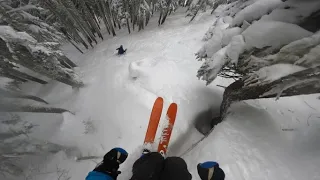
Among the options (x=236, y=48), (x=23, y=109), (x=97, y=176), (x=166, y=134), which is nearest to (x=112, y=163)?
(x=97, y=176)

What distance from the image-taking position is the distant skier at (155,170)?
2781 millimetres

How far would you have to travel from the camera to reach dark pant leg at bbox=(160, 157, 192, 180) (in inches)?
118

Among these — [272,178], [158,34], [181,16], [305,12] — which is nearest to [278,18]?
[305,12]

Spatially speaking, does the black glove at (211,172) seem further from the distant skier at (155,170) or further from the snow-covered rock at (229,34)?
the snow-covered rock at (229,34)

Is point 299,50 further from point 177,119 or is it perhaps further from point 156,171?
point 177,119

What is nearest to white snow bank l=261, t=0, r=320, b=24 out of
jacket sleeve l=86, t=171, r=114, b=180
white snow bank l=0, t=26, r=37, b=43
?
jacket sleeve l=86, t=171, r=114, b=180

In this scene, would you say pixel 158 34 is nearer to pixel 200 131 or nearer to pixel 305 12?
pixel 200 131

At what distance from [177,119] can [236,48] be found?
317cm

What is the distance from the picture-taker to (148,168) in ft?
10.1

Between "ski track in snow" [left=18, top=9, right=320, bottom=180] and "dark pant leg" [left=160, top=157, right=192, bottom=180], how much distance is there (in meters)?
1.06

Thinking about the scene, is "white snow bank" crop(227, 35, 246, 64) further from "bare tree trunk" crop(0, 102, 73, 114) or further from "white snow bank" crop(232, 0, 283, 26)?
"bare tree trunk" crop(0, 102, 73, 114)

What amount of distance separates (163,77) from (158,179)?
479 centimetres

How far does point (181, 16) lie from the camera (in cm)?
1614

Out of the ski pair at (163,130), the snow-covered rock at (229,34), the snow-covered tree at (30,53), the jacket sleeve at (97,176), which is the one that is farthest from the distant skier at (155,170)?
the snow-covered tree at (30,53)
